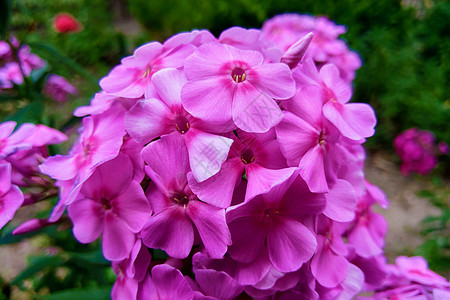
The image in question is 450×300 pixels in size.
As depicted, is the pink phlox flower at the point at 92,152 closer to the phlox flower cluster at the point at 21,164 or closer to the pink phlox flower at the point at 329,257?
the phlox flower cluster at the point at 21,164

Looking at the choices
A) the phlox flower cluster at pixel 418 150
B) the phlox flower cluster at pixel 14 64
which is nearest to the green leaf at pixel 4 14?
the phlox flower cluster at pixel 14 64

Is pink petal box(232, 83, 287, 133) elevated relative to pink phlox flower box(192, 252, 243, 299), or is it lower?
elevated

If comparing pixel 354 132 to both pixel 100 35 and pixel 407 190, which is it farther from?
pixel 100 35

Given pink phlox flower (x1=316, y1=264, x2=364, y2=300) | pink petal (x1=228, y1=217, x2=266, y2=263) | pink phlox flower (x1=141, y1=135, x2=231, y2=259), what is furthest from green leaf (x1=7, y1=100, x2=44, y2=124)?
pink phlox flower (x1=316, y1=264, x2=364, y2=300)

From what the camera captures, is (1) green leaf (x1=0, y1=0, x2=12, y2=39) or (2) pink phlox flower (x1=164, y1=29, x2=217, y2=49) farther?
(1) green leaf (x1=0, y1=0, x2=12, y2=39)

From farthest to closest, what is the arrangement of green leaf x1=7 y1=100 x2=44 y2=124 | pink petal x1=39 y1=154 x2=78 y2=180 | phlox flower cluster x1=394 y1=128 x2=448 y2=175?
phlox flower cluster x1=394 y1=128 x2=448 y2=175
green leaf x1=7 y1=100 x2=44 y2=124
pink petal x1=39 y1=154 x2=78 y2=180

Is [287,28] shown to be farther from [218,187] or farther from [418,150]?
[418,150]

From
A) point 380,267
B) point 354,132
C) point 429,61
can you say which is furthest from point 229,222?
point 429,61

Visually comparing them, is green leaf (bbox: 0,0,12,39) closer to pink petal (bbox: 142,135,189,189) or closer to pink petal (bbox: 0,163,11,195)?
pink petal (bbox: 0,163,11,195)
